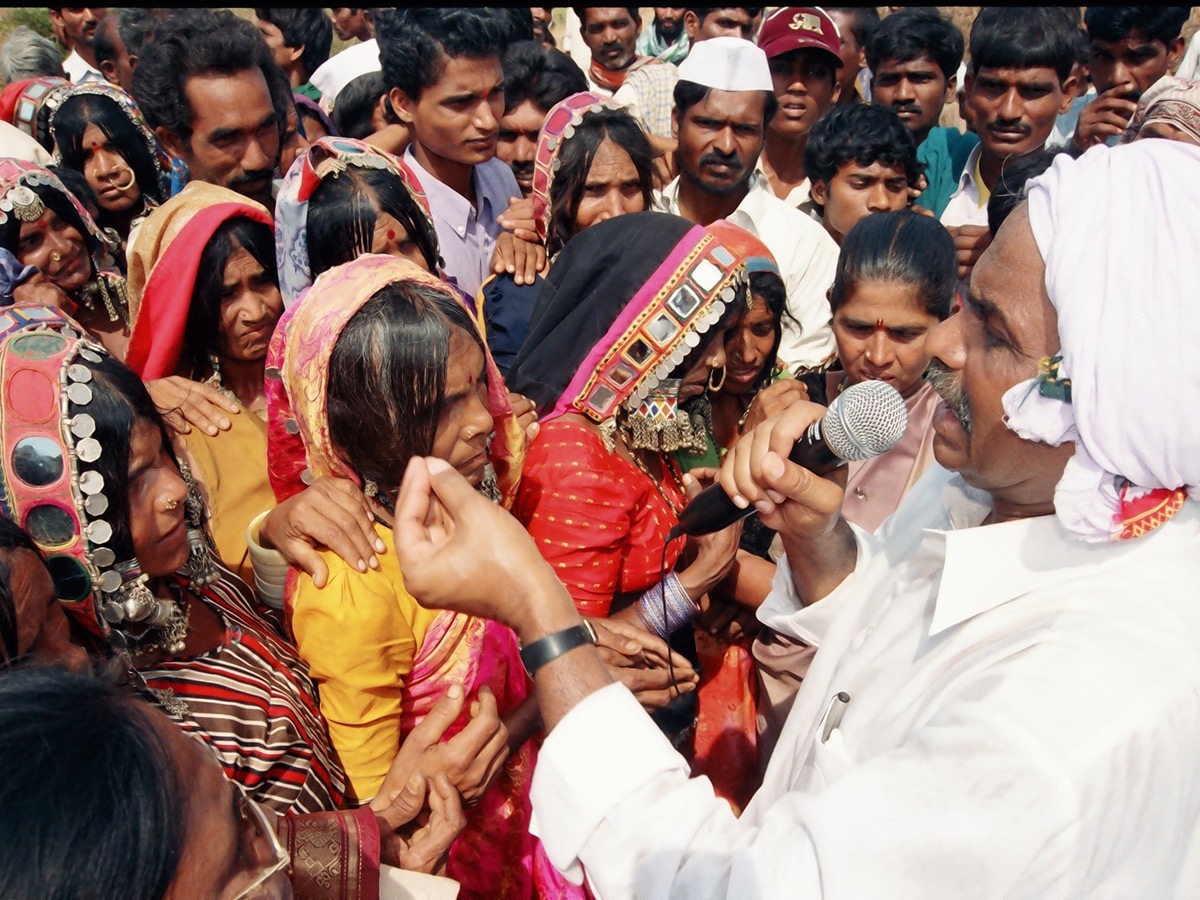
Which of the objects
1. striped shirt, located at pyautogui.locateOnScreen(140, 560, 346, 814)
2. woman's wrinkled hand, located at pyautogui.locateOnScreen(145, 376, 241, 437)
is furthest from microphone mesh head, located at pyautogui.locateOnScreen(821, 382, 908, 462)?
woman's wrinkled hand, located at pyautogui.locateOnScreen(145, 376, 241, 437)

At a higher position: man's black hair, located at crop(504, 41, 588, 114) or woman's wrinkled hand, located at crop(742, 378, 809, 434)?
man's black hair, located at crop(504, 41, 588, 114)

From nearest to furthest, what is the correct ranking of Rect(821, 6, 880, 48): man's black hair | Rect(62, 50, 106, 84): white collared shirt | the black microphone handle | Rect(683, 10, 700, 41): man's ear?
the black microphone handle → Rect(821, 6, 880, 48): man's black hair → Rect(62, 50, 106, 84): white collared shirt → Rect(683, 10, 700, 41): man's ear

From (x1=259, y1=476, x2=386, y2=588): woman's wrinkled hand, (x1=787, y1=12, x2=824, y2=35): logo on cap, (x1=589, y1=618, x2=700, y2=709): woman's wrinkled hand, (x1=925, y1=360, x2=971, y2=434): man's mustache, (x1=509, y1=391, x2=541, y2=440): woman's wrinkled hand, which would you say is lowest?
(x1=589, y1=618, x2=700, y2=709): woman's wrinkled hand

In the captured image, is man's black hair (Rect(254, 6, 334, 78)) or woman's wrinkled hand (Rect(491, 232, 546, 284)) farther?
man's black hair (Rect(254, 6, 334, 78))

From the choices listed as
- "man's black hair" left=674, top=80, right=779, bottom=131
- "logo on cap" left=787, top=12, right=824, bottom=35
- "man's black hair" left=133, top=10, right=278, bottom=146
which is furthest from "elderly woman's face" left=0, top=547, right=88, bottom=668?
"logo on cap" left=787, top=12, right=824, bottom=35

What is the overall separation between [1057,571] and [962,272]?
340cm

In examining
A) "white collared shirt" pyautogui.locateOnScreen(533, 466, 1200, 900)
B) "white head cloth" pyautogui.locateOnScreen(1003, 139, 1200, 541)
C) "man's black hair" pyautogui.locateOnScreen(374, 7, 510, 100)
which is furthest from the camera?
"man's black hair" pyautogui.locateOnScreen(374, 7, 510, 100)

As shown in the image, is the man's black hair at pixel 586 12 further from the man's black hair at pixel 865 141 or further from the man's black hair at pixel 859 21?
the man's black hair at pixel 865 141

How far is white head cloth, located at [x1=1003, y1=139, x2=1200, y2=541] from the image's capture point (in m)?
1.25

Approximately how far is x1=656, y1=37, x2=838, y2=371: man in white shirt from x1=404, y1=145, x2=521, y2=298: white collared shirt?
43.5 inches

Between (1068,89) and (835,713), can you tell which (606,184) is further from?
(1068,89)

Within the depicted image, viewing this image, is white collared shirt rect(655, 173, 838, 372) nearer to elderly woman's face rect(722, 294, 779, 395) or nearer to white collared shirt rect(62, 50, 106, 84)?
elderly woman's face rect(722, 294, 779, 395)

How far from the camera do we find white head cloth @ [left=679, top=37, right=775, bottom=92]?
4641 mm

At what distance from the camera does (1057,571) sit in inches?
56.7
